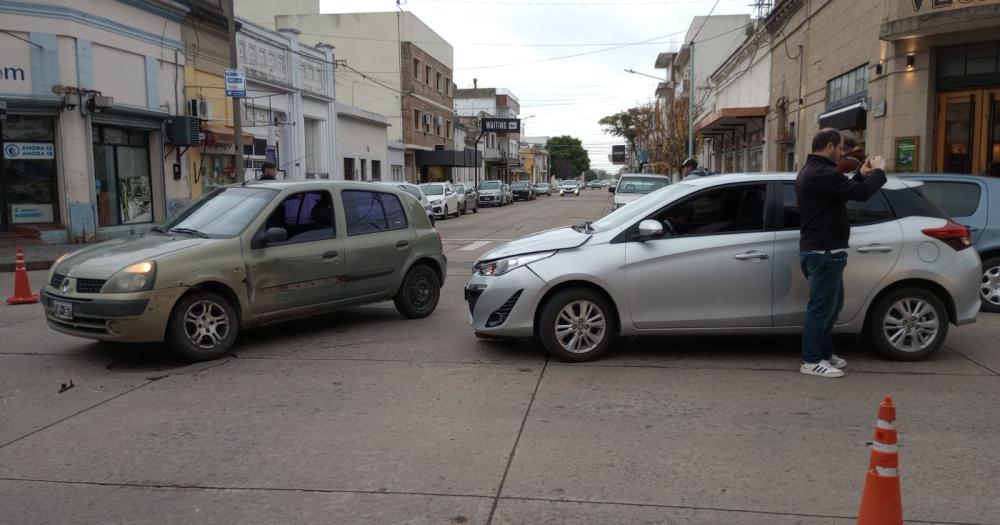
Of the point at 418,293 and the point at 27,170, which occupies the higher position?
the point at 27,170

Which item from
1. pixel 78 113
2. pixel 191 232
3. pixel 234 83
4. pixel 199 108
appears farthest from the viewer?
pixel 199 108

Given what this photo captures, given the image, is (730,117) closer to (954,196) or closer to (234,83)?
(234,83)

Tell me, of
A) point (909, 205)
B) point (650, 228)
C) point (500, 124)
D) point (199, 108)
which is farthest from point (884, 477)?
point (500, 124)

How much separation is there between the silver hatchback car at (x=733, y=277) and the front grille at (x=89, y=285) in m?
3.36

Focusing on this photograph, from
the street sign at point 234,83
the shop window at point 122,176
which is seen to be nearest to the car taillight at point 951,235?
the street sign at point 234,83

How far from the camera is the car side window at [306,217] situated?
7.67 meters

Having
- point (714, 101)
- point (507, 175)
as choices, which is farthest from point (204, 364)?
point (507, 175)

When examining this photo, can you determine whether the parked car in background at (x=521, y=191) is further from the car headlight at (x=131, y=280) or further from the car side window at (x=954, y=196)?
the car headlight at (x=131, y=280)

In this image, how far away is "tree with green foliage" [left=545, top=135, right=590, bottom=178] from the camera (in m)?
152

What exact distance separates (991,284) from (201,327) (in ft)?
28.2

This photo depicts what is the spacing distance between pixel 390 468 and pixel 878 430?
252cm

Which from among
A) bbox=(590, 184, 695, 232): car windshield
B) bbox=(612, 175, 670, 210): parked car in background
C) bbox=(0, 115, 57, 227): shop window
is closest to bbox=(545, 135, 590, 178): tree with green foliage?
bbox=(612, 175, 670, 210): parked car in background

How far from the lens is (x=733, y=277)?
6.54m

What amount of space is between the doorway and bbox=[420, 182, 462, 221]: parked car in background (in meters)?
18.4
